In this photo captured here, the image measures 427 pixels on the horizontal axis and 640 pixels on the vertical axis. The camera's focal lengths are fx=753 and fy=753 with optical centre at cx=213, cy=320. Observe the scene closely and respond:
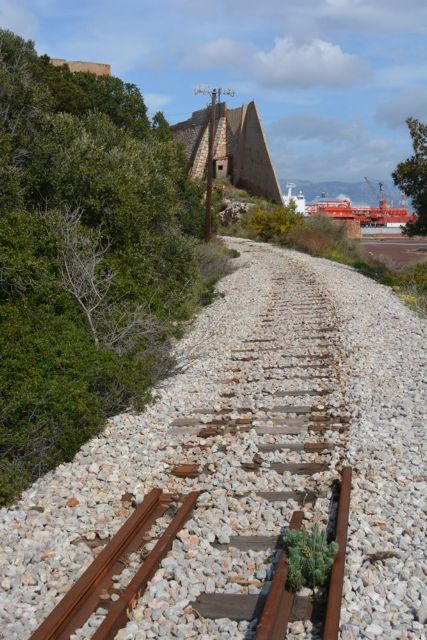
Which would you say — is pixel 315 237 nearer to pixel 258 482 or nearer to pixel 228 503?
pixel 258 482

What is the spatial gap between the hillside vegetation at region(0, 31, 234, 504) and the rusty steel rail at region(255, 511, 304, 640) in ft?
9.70

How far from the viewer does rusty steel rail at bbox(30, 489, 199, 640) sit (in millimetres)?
5074

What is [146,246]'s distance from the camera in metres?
15.5

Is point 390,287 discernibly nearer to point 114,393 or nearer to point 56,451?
point 114,393

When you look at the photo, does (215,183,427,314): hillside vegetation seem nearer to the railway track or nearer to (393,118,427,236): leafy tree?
(393,118,427,236): leafy tree

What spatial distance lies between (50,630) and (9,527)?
189 cm

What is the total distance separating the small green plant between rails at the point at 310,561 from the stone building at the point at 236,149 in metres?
54.7

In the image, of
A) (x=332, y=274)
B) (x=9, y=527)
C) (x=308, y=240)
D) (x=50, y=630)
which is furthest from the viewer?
(x=308, y=240)

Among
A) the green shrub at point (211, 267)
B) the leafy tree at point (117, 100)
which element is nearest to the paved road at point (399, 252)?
the green shrub at point (211, 267)

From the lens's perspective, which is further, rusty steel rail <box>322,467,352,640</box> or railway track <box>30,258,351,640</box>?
railway track <box>30,258,351,640</box>

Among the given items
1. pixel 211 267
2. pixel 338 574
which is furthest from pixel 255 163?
pixel 338 574

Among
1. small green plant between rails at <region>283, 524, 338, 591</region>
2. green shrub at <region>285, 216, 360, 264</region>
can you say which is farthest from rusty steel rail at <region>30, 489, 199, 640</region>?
green shrub at <region>285, 216, 360, 264</region>

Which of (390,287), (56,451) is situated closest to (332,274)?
(390,287)

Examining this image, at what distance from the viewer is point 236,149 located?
67.1 m
